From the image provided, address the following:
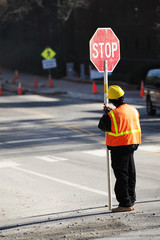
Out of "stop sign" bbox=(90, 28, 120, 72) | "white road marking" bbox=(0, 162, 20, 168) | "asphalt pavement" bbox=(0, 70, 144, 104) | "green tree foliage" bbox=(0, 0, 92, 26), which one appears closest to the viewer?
"stop sign" bbox=(90, 28, 120, 72)

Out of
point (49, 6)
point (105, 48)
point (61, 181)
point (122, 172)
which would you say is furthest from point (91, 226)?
point (49, 6)

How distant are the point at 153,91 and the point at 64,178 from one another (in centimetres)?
1352

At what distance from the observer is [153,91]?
2592 cm

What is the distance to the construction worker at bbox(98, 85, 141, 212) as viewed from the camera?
9.41m

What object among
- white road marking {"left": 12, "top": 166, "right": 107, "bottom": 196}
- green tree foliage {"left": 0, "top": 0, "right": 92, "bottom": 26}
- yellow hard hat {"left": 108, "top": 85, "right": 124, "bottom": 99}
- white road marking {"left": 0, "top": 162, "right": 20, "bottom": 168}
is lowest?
white road marking {"left": 0, "top": 162, "right": 20, "bottom": 168}

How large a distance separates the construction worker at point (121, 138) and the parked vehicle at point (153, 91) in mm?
15741

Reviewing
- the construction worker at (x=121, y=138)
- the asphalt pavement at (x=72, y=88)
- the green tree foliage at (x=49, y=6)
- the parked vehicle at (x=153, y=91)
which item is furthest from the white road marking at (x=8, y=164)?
the green tree foliage at (x=49, y=6)

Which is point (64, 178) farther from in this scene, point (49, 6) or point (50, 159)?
point (49, 6)

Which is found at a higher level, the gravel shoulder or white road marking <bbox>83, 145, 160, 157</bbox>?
the gravel shoulder

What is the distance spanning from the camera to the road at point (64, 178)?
8.98m

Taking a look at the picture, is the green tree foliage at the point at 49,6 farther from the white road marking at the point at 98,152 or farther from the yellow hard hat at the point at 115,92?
the yellow hard hat at the point at 115,92

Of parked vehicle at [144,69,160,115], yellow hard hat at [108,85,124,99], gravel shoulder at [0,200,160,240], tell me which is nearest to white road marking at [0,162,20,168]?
gravel shoulder at [0,200,160,240]

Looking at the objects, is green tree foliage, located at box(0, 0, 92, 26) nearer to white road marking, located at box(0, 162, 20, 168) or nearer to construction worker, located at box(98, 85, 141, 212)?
white road marking, located at box(0, 162, 20, 168)

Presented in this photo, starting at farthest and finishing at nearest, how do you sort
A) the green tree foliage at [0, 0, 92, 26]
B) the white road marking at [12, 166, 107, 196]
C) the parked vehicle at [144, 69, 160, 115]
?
the green tree foliage at [0, 0, 92, 26] → the parked vehicle at [144, 69, 160, 115] → the white road marking at [12, 166, 107, 196]
